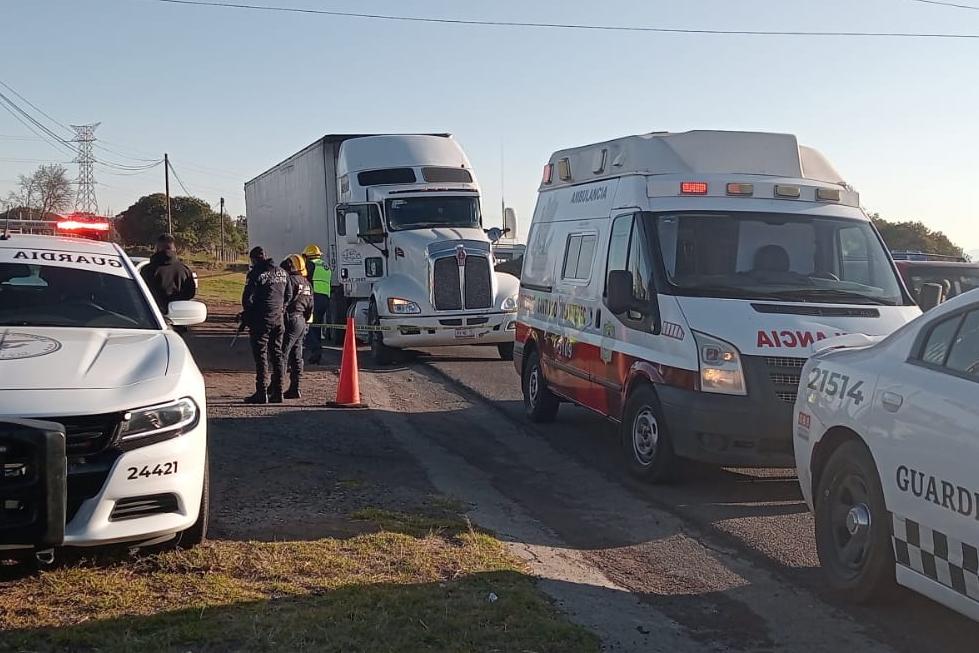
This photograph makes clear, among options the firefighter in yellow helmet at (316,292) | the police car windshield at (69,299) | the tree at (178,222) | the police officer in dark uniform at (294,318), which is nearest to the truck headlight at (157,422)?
the police car windshield at (69,299)

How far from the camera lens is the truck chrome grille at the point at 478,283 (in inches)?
687

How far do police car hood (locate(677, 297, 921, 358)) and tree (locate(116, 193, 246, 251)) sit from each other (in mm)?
57859

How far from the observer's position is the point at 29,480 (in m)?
4.75

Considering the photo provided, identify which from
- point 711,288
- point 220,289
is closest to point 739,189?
point 711,288

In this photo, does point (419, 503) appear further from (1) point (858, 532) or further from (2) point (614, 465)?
(1) point (858, 532)

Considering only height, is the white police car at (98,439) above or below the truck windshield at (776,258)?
below

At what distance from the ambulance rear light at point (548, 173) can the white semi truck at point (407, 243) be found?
6.08 m

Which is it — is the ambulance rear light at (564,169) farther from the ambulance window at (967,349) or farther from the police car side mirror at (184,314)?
the ambulance window at (967,349)

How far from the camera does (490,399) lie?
13.2m

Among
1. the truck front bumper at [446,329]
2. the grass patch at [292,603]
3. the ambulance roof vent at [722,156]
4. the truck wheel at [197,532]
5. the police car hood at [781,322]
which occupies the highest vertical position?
the ambulance roof vent at [722,156]

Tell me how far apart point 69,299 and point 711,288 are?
4554 mm

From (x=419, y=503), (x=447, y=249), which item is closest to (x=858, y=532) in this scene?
(x=419, y=503)

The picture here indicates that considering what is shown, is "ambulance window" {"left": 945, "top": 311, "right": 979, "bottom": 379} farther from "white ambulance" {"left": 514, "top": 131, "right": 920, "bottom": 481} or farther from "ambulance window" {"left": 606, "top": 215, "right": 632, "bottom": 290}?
"ambulance window" {"left": 606, "top": 215, "right": 632, "bottom": 290}

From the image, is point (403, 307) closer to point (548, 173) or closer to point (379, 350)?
point (379, 350)
